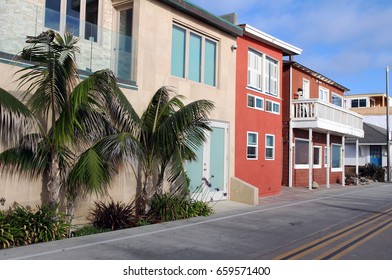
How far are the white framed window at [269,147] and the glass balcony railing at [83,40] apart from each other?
27.9 ft

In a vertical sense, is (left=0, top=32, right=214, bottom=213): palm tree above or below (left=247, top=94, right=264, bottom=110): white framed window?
below

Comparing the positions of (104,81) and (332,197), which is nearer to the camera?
(104,81)

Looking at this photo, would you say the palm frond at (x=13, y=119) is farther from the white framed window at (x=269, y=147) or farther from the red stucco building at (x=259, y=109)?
the white framed window at (x=269, y=147)

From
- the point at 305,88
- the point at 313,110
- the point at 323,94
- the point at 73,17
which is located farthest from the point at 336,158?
the point at 73,17

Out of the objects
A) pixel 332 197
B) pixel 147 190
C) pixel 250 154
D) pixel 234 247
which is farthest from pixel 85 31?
pixel 332 197

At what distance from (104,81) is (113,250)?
3.90 meters

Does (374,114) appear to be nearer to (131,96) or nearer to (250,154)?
(250,154)

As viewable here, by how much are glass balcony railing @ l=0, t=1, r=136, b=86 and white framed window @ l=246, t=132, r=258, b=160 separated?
684 centimetres

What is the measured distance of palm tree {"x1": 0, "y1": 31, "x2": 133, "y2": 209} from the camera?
28.4 feet

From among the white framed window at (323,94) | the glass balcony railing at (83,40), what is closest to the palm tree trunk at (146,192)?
the glass balcony railing at (83,40)

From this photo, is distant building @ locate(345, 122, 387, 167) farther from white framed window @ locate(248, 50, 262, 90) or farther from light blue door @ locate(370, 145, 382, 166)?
white framed window @ locate(248, 50, 262, 90)

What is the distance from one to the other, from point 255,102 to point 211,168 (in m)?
4.40

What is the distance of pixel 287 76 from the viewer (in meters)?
22.5

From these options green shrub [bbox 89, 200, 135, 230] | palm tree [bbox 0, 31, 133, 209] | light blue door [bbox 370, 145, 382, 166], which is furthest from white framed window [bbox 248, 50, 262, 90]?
light blue door [bbox 370, 145, 382, 166]
